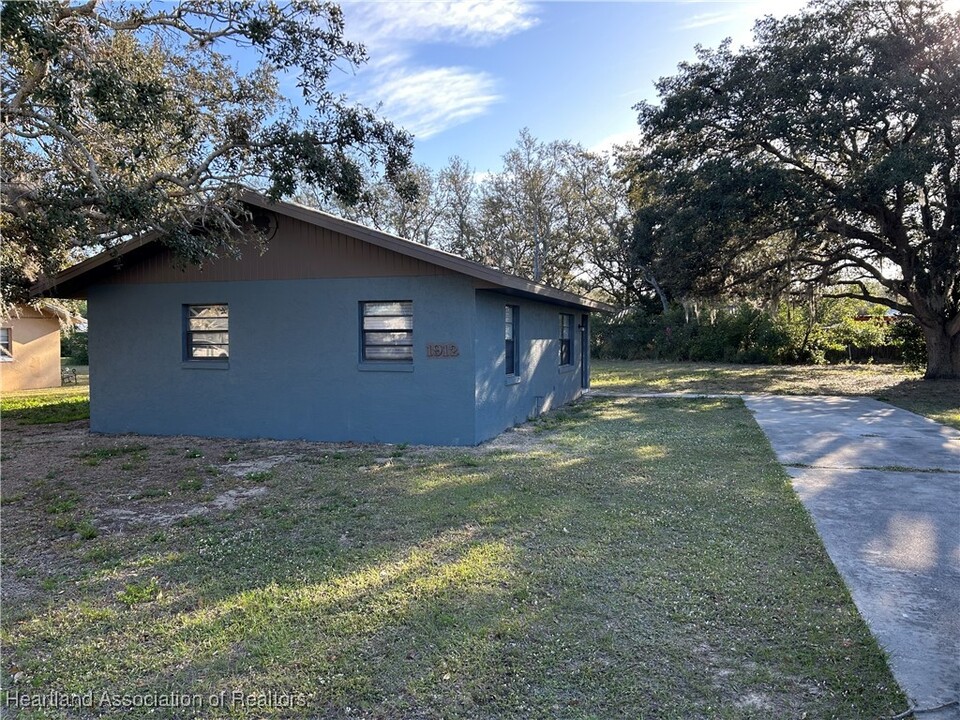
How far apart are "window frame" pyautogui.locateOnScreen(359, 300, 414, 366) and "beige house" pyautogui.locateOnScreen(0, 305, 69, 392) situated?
1622 centimetres

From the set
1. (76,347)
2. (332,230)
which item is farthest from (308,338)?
(76,347)

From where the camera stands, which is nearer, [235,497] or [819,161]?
[235,497]

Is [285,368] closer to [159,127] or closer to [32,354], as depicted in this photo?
[159,127]

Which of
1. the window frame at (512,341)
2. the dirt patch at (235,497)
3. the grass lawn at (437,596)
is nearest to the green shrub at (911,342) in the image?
the window frame at (512,341)

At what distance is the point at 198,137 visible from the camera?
28.8ft

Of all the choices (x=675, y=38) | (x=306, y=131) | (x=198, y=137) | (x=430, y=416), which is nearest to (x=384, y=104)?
(x=306, y=131)

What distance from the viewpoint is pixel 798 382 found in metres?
20.1

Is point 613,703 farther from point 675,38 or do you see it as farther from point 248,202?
point 675,38

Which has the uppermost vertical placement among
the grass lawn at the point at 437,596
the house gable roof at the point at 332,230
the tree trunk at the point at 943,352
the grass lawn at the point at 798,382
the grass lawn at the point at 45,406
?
the house gable roof at the point at 332,230

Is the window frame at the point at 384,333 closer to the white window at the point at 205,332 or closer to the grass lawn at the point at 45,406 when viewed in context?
the white window at the point at 205,332

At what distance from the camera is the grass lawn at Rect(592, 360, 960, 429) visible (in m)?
15.0

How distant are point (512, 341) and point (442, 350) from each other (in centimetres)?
211

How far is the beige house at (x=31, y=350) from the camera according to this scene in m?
20.5

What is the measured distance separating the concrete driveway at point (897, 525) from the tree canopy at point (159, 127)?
6.66m
